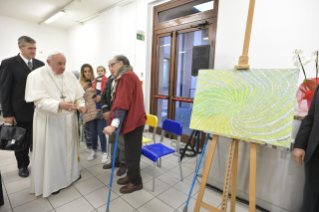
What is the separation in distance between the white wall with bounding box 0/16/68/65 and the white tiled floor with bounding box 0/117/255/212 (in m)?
5.01

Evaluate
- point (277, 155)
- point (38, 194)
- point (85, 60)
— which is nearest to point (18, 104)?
point (38, 194)

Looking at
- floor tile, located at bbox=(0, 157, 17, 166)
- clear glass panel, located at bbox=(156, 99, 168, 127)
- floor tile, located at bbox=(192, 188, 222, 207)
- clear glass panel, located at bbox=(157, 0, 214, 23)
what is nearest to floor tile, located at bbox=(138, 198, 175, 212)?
floor tile, located at bbox=(192, 188, 222, 207)

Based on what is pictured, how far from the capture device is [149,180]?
2252mm

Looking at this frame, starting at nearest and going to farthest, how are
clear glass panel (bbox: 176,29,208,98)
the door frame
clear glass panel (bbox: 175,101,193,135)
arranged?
the door frame
clear glass panel (bbox: 176,29,208,98)
clear glass panel (bbox: 175,101,193,135)

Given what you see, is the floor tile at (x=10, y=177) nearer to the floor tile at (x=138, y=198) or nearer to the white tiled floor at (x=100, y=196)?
the white tiled floor at (x=100, y=196)

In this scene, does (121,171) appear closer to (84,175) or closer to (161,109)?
Result: (84,175)

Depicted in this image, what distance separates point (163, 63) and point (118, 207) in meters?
3.22

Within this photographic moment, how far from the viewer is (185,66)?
12.3 ft

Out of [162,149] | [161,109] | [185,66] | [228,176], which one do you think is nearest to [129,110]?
[162,149]

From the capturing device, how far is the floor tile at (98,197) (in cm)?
178

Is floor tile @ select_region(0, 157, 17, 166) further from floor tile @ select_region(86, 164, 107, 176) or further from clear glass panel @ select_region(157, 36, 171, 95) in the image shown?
clear glass panel @ select_region(157, 36, 171, 95)

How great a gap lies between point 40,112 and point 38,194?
2.92 ft

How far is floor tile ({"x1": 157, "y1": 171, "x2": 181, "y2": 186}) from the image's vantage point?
2.23 m

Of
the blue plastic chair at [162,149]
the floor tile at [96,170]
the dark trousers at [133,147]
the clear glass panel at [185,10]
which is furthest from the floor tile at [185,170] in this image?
the clear glass panel at [185,10]
